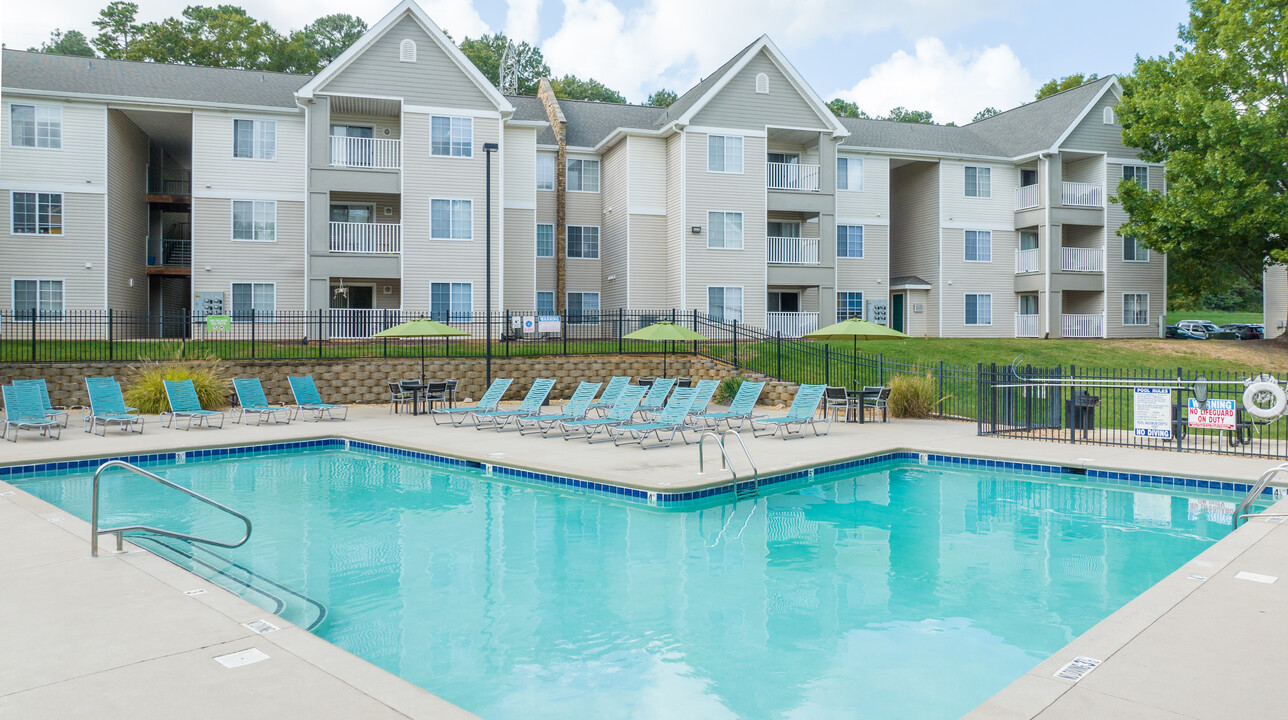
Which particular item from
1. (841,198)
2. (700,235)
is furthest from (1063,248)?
(700,235)

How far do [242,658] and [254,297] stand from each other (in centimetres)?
2491

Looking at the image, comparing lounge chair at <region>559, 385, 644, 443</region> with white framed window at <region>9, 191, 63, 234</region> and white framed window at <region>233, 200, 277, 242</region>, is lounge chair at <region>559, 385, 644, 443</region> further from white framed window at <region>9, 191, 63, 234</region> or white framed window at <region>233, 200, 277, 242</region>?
white framed window at <region>9, 191, 63, 234</region>

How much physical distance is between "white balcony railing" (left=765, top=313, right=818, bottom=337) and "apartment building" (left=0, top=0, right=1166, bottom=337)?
120 mm

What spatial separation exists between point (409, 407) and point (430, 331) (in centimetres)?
354

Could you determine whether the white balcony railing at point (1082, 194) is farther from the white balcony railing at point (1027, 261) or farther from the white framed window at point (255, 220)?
the white framed window at point (255, 220)

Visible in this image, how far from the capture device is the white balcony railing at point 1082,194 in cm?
3259

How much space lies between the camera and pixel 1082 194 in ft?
107

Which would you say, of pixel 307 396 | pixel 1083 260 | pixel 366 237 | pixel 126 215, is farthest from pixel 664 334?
pixel 1083 260

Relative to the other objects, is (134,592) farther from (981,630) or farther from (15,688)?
(981,630)

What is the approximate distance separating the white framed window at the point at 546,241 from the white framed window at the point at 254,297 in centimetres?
927

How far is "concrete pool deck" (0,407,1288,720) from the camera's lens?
3723mm

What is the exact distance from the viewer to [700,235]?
2844cm

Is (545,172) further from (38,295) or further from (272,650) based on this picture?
(272,650)

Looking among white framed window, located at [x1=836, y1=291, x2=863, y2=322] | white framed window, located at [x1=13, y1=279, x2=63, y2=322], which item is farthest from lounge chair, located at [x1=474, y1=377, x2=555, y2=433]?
white framed window, located at [x1=836, y1=291, x2=863, y2=322]
